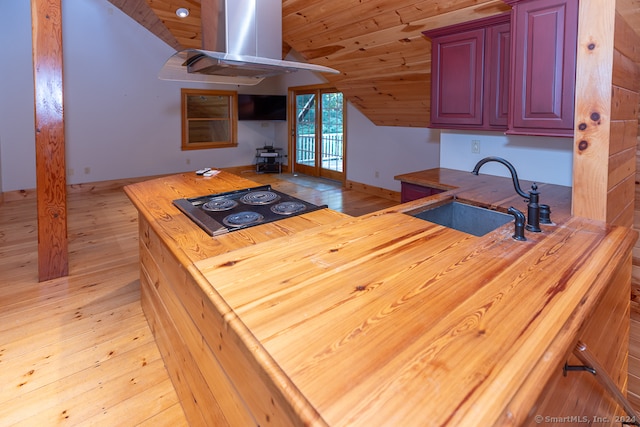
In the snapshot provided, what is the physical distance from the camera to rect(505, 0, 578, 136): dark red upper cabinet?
2092 mm

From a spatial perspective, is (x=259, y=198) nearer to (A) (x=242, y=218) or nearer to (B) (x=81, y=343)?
(A) (x=242, y=218)

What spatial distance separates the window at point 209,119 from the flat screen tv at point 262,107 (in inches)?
9.8

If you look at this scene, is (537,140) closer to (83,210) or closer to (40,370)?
(40,370)

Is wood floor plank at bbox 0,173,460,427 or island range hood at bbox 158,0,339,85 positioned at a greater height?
island range hood at bbox 158,0,339,85

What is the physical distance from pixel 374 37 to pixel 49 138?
125 inches

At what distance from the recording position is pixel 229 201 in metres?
2.16

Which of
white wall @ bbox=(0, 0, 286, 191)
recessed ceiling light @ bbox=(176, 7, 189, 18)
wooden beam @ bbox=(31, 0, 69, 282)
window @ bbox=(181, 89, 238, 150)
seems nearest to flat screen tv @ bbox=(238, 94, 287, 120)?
window @ bbox=(181, 89, 238, 150)

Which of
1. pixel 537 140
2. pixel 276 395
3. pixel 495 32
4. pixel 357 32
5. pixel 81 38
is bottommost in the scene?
pixel 276 395

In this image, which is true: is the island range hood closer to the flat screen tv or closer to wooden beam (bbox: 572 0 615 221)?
wooden beam (bbox: 572 0 615 221)

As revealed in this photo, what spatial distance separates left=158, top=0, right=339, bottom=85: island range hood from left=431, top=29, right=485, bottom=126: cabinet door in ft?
4.09

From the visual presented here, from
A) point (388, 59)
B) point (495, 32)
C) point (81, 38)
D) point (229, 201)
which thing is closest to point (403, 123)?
point (388, 59)

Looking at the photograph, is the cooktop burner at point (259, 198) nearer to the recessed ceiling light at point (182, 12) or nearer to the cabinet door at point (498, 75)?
the cabinet door at point (498, 75)

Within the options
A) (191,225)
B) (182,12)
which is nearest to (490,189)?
(191,225)

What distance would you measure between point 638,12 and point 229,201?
2.34 metres
